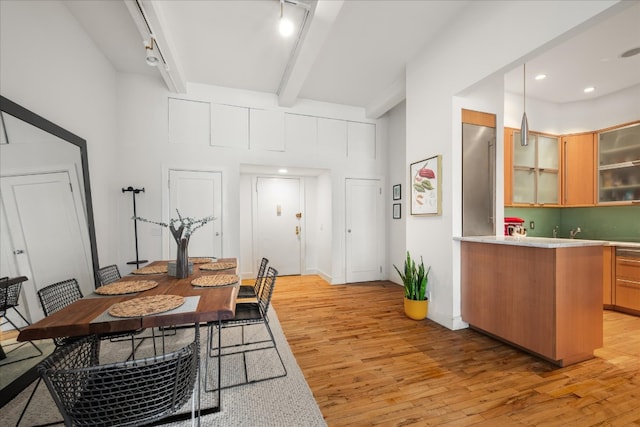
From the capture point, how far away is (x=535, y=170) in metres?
4.10

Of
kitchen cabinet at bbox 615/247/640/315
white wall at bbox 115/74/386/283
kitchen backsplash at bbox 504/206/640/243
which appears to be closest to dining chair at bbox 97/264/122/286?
white wall at bbox 115/74/386/283

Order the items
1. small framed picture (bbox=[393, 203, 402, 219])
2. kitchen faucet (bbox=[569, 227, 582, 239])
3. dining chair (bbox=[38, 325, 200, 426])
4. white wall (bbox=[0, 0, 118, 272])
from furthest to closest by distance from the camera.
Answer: small framed picture (bbox=[393, 203, 402, 219]) → kitchen faucet (bbox=[569, 227, 582, 239]) → white wall (bbox=[0, 0, 118, 272]) → dining chair (bbox=[38, 325, 200, 426])

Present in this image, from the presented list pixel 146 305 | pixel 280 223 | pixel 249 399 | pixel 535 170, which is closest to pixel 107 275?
pixel 146 305

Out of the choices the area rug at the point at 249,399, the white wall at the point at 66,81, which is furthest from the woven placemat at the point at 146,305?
the white wall at the point at 66,81

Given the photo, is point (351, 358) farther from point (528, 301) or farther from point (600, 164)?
point (600, 164)

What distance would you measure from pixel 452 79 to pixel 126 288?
355cm

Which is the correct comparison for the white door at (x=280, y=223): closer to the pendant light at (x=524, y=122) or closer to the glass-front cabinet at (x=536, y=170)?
the glass-front cabinet at (x=536, y=170)

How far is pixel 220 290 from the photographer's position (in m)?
1.86

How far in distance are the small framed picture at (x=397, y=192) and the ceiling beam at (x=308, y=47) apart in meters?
2.34

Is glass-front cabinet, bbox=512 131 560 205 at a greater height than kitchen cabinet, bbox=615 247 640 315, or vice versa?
glass-front cabinet, bbox=512 131 560 205

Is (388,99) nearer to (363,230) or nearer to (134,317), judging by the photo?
(363,230)

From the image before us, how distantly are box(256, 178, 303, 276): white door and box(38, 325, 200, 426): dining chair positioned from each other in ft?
14.5

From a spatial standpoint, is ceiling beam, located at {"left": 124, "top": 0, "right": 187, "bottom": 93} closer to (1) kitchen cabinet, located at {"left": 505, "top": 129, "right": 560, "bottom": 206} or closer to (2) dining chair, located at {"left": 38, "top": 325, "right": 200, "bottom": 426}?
(2) dining chair, located at {"left": 38, "top": 325, "right": 200, "bottom": 426}

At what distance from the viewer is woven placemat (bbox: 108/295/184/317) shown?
1.42m
